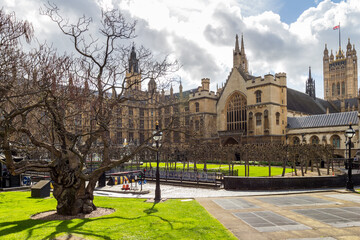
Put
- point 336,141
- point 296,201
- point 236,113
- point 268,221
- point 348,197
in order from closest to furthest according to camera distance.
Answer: point 268,221
point 296,201
point 348,197
point 336,141
point 236,113

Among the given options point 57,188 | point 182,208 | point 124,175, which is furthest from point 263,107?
point 57,188

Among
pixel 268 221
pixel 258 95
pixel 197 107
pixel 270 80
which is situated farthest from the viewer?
pixel 197 107

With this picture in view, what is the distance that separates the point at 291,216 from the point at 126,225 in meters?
6.79

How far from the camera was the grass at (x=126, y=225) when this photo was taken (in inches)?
378

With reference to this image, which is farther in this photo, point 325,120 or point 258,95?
point 258,95

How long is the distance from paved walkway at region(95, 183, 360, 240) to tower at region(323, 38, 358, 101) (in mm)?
108060

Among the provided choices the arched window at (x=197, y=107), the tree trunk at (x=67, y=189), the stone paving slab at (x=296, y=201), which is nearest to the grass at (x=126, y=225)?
the tree trunk at (x=67, y=189)

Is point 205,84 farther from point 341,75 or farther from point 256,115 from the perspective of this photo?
point 341,75

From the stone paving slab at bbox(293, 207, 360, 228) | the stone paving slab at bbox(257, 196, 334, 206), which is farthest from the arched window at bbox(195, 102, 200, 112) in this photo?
the stone paving slab at bbox(293, 207, 360, 228)

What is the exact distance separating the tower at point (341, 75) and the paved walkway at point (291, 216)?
108060 mm

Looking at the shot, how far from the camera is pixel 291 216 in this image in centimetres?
1261

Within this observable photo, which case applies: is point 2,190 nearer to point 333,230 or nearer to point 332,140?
point 333,230

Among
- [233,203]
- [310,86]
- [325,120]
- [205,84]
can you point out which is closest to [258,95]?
[325,120]

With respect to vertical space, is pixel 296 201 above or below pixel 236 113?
below
